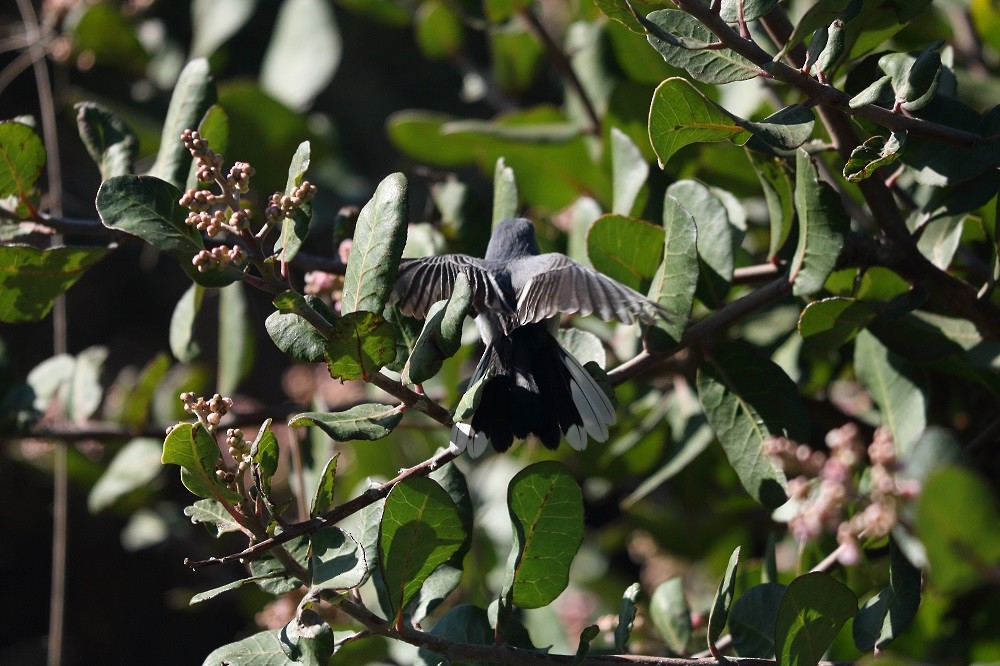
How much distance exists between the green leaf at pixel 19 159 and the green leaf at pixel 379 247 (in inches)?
27.1

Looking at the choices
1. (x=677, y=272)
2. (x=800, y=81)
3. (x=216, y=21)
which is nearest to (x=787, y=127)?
(x=800, y=81)

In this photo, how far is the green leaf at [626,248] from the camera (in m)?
1.73

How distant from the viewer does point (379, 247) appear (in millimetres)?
1353

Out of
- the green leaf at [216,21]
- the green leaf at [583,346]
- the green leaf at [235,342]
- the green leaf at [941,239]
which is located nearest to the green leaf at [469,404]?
the green leaf at [583,346]

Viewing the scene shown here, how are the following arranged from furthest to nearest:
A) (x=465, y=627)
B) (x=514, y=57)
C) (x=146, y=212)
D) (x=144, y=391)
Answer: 1. (x=514, y=57)
2. (x=144, y=391)
3. (x=465, y=627)
4. (x=146, y=212)

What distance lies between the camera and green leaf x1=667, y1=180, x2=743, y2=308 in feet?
5.60

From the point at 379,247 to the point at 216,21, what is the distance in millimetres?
2302

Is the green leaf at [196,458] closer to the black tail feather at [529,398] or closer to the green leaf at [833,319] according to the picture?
the black tail feather at [529,398]

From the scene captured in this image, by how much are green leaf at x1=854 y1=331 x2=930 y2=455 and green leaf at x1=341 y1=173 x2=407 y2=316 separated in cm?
98

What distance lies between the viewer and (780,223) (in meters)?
1.71

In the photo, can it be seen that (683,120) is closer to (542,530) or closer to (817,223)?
(817,223)

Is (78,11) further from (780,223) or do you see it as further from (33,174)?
(780,223)

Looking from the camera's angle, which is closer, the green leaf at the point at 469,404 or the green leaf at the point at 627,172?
the green leaf at the point at 469,404

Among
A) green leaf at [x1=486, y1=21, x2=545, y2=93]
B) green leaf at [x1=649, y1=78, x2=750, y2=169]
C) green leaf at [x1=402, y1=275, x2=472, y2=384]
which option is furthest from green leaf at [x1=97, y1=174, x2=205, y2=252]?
green leaf at [x1=486, y1=21, x2=545, y2=93]
